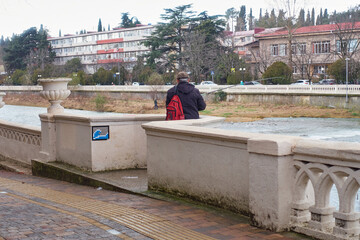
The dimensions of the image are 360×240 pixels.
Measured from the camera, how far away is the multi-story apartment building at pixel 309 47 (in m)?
66.2

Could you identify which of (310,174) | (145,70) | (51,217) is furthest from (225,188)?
(145,70)

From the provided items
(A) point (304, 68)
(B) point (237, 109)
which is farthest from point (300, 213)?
(A) point (304, 68)

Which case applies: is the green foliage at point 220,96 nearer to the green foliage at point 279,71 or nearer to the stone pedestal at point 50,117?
the green foliage at point 279,71

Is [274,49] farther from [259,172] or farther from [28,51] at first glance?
[259,172]

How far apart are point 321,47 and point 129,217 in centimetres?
6997

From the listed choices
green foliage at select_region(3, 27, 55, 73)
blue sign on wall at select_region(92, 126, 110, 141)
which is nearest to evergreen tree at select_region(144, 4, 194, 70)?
green foliage at select_region(3, 27, 55, 73)

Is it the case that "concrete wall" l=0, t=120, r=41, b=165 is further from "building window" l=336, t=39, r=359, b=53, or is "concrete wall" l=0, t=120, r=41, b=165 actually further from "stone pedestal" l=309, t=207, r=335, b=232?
"building window" l=336, t=39, r=359, b=53

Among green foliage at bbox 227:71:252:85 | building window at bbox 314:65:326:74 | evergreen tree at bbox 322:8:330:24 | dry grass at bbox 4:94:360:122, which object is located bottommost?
dry grass at bbox 4:94:360:122

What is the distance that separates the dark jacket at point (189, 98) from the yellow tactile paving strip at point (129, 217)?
2164mm

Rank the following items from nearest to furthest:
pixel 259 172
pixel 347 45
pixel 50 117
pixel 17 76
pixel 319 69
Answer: pixel 259 172, pixel 50 117, pixel 347 45, pixel 319 69, pixel 17 76

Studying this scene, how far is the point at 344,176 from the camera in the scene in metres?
4.70

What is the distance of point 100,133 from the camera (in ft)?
30.3

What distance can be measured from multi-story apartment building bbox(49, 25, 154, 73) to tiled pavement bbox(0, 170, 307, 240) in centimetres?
10333

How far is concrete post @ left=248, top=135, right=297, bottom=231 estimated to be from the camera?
198 inches
